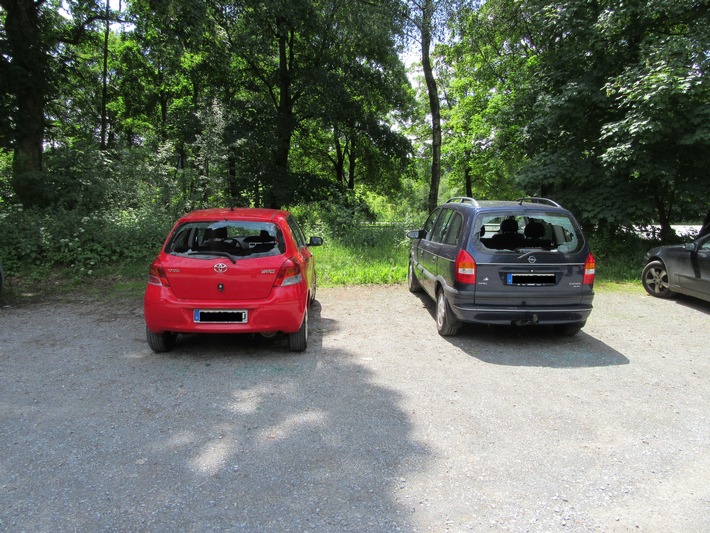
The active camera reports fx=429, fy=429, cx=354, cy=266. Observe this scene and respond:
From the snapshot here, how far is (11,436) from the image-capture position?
127 inches

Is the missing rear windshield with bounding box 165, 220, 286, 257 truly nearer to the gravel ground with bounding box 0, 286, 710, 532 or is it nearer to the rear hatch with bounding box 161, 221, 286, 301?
the rear hatch with bounding box 161, 221, 286, 301

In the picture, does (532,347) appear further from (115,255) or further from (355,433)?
(115,255)

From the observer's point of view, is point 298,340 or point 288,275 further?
point 298,340

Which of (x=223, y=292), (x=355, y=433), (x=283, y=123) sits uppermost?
(x=283, y=123)

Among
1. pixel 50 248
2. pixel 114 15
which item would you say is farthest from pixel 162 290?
pixel 114 15

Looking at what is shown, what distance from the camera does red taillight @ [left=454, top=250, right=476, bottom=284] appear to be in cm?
525

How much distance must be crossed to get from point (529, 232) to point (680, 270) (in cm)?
388

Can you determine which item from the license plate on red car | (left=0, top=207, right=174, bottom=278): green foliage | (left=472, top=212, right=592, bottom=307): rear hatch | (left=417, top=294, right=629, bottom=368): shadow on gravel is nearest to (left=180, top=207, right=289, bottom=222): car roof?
the license plate on red car

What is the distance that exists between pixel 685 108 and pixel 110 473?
39.9 feet

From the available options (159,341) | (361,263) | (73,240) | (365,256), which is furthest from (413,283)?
(73,240)

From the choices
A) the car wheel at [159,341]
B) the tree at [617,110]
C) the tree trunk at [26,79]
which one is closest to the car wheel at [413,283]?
the car wheel at [159,341]

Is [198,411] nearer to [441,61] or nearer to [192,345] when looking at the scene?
[192,345]

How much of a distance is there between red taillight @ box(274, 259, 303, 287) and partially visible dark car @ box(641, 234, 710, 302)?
22.4 feet

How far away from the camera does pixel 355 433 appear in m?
3.34
